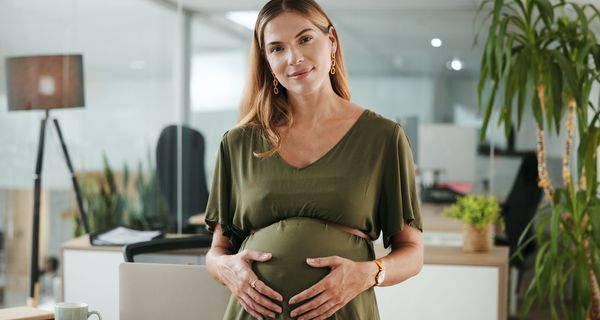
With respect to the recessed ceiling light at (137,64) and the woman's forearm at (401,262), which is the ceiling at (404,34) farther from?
the woman's forearm at (401,262)

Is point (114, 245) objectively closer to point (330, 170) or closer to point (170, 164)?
point (170, 164)

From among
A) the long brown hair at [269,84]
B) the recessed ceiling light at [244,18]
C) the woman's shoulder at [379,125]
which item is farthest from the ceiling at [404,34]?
the woman's shoulder at [379,125]

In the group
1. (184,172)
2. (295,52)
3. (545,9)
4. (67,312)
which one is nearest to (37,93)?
(184,172)

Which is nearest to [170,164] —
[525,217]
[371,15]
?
[371,15]

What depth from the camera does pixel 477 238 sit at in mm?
3688

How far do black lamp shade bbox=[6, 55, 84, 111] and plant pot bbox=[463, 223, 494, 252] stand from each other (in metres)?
2.30

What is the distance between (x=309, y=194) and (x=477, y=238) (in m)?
2.20

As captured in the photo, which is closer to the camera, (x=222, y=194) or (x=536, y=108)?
(x=222, y=194)

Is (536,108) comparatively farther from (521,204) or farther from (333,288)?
(333,288)

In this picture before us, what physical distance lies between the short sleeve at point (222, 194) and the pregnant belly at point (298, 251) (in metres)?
0.15

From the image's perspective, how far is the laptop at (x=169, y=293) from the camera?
198 cm

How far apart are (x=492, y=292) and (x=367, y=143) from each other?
2007 mm

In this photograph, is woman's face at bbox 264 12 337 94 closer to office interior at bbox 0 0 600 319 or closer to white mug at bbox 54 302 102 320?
white mug at bbox 54 302 102 320

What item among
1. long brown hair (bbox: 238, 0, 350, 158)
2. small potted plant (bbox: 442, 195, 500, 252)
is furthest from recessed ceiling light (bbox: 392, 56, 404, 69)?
long brown hair (bbox: 238, 0, 350, 158)
